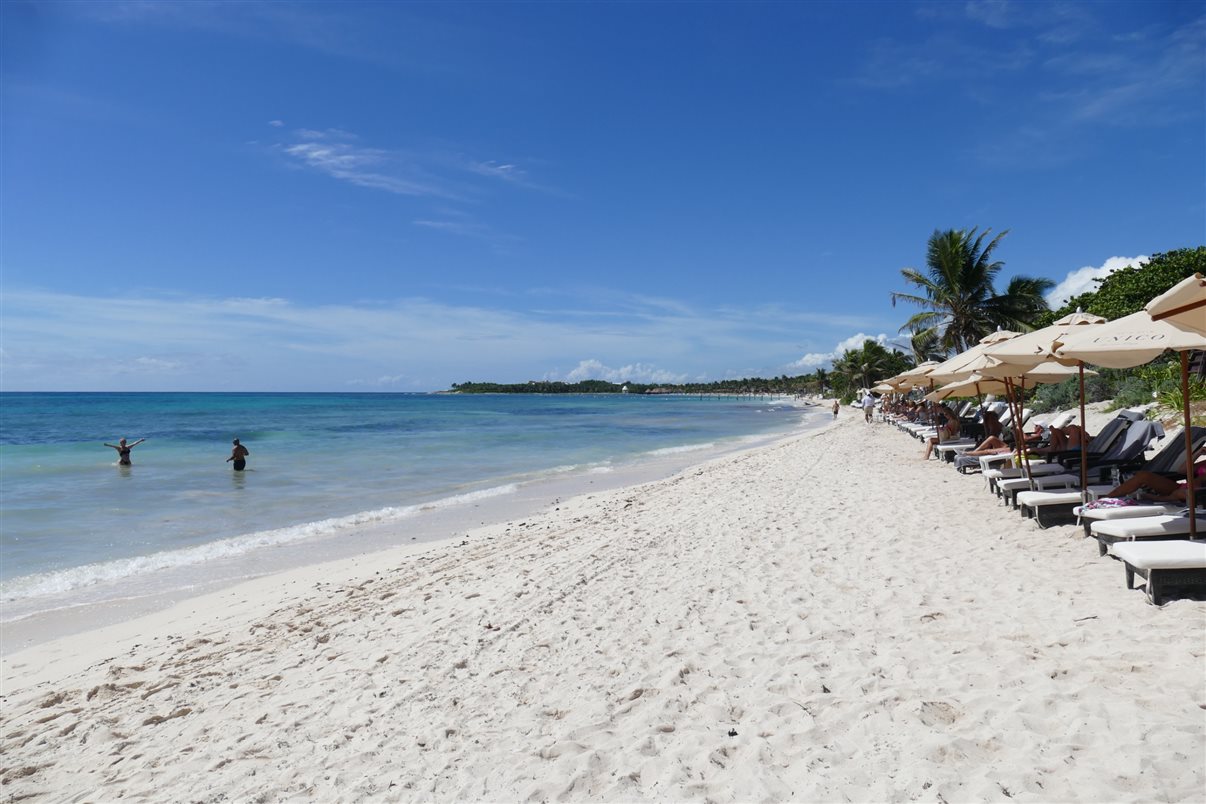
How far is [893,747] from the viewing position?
2.94 metres

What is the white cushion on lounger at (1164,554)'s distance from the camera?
3951mm

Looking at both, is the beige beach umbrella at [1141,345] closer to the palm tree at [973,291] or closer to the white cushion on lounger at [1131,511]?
the white cushion on lounger at [1131,511]

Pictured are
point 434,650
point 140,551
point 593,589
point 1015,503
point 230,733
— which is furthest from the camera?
point 140,551

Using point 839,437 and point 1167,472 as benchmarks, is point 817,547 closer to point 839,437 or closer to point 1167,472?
point 1167,472

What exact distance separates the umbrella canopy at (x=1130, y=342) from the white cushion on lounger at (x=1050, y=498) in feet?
5.11

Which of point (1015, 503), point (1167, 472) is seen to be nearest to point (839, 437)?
point (1015, 503)

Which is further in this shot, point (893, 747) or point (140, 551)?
point (140, 551)

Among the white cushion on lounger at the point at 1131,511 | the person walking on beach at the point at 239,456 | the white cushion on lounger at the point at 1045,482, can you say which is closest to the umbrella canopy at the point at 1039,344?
the white cushion on lounger at the point at 1045,482

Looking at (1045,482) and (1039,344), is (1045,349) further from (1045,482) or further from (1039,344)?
(1045,482)

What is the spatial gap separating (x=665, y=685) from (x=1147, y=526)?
380 centimetres

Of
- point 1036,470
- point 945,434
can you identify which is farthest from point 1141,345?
point 945,434

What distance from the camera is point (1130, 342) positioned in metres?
4.87

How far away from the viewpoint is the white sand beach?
287 cm

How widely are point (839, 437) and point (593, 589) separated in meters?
17.8
